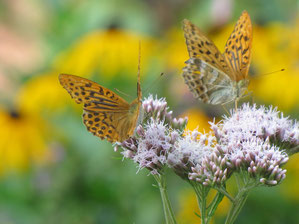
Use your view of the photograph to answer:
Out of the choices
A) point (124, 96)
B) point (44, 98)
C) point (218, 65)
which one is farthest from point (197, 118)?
point (218, 65)

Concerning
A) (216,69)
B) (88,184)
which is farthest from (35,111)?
(216,69)

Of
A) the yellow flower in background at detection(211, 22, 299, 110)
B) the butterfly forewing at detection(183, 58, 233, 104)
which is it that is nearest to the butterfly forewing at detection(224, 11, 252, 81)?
the butterfly forewing at detection(183, 58, 233, 104)

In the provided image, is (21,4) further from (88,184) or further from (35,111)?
(88,184)

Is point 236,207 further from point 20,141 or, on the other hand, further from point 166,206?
point 20,141

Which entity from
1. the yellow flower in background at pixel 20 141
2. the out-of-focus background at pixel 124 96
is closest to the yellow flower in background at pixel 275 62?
the out-of-focus background at pixel 124 96

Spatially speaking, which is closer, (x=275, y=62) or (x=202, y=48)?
(x=202, y=48)

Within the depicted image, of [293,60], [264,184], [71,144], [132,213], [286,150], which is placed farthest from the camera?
[293,60]

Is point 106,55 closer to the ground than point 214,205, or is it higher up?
higher up
